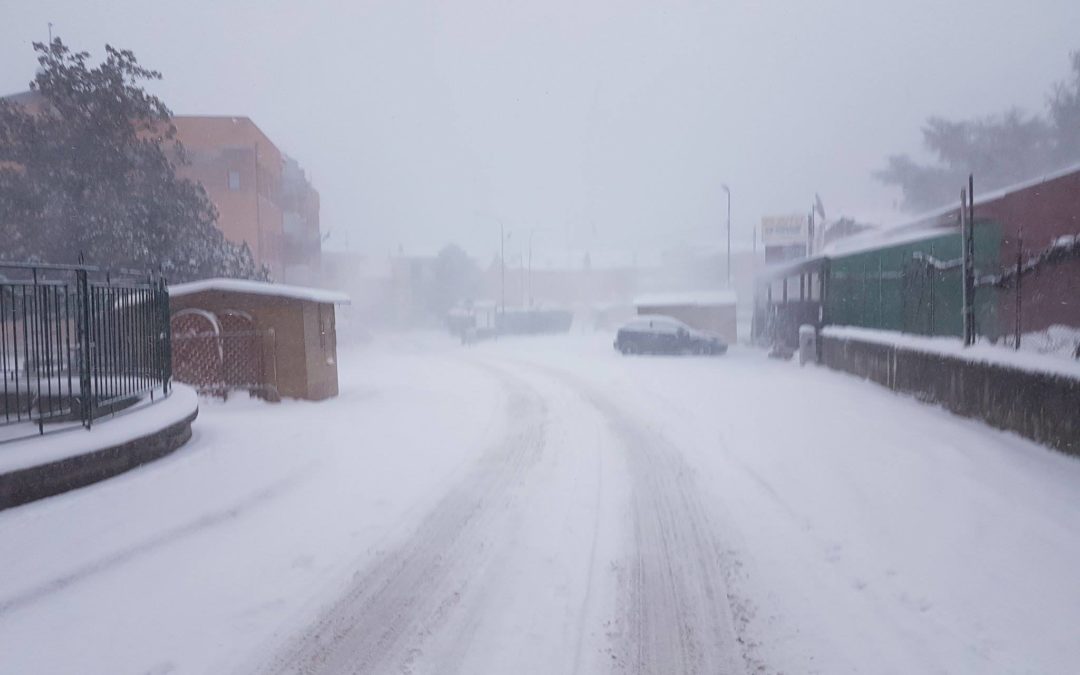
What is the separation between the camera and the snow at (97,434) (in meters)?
5.18

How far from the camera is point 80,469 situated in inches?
219

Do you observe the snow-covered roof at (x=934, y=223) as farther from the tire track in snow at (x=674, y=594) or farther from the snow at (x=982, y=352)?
the tire track in snow at (x=674, y=594)

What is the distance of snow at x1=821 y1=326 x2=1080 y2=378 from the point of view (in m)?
6.53

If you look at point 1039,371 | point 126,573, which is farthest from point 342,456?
point 1039,371

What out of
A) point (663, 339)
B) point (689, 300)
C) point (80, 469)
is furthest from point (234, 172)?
point (80, 469)

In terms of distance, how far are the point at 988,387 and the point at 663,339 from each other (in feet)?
55.5

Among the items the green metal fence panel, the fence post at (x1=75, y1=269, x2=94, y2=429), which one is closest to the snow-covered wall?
the green metal fence panel

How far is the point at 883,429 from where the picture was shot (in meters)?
8.35

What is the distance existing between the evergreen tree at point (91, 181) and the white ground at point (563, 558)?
48.8 ft

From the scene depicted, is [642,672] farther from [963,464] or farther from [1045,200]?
[1045,200]

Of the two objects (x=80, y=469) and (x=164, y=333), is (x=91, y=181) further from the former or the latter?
(x=80, y=469)

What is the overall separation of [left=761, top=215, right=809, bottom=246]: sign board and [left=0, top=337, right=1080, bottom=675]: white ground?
36215 mm

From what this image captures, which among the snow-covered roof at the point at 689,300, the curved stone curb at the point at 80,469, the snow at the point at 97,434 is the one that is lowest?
the curved stone curb at the point at 80,469

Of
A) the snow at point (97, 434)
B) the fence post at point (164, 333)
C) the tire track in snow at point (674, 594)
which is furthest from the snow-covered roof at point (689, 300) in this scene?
the snow at point (97, 434)
